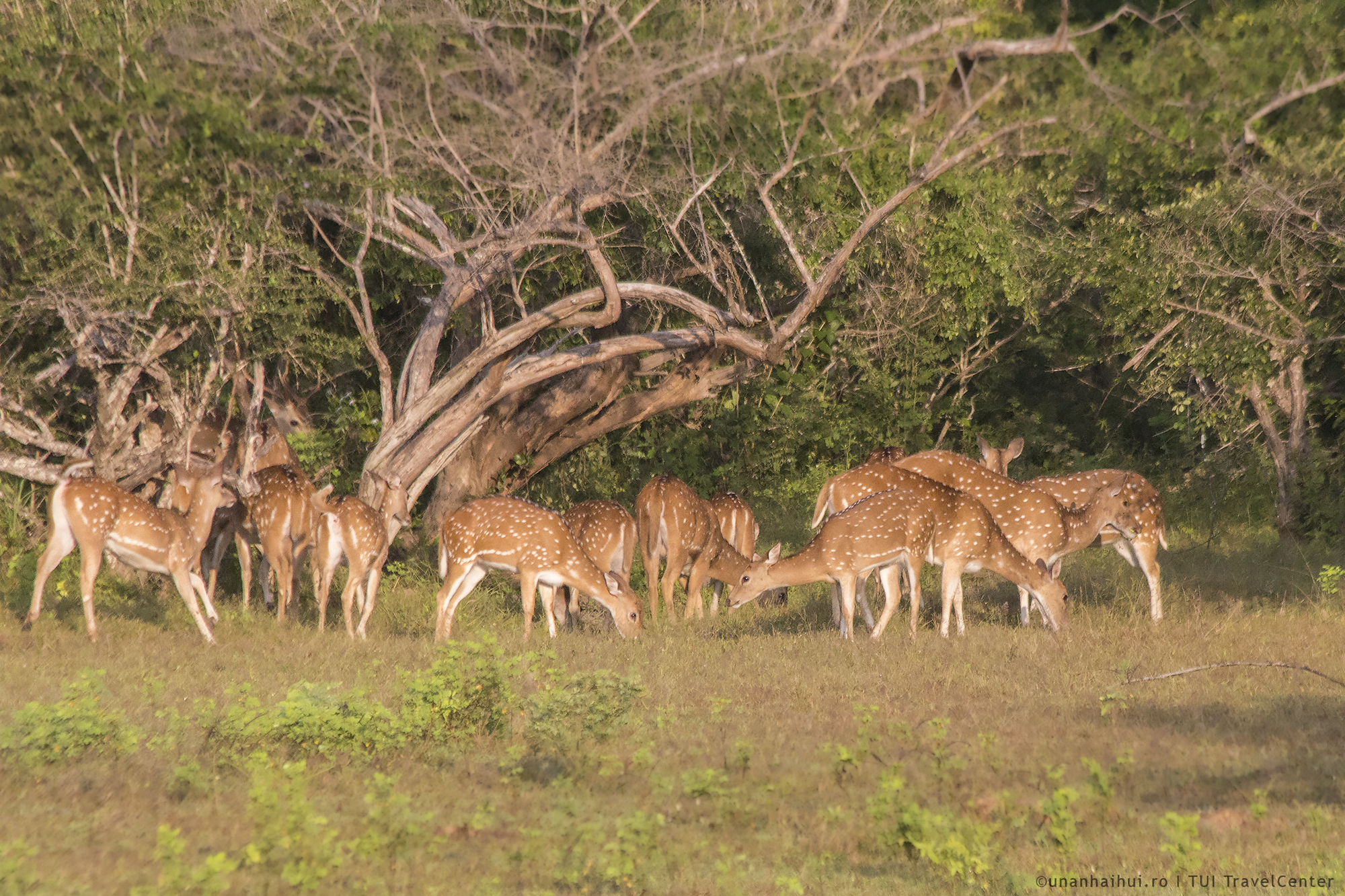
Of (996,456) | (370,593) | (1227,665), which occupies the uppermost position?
(996,456)

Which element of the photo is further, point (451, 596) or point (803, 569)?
point (451, 596)

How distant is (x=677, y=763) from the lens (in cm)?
725

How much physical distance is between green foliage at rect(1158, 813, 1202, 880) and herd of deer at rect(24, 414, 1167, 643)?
526 cm

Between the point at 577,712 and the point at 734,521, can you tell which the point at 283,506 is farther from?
the point at 577,712

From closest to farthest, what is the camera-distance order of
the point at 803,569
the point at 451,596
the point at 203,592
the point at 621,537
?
the point at 803,569
the point at 203,592
the point at 451,596
the point at 621,537

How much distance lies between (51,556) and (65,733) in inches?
173

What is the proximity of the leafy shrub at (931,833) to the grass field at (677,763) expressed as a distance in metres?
0.02

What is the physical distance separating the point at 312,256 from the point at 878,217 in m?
5.18

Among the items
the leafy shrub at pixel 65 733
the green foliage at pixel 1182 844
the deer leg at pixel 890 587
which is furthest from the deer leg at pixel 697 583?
the green foliage at pixel 1182 844

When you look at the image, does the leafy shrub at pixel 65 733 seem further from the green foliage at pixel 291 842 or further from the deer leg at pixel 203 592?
the deer leg at pixel 203 592

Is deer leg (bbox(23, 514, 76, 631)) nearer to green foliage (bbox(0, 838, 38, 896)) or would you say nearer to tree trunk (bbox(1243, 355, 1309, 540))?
green foliage (bbox(0, 838, 38, 896))

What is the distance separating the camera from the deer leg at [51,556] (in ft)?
35.6

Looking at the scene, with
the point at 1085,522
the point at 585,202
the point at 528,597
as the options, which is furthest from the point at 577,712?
the point at 1085,522

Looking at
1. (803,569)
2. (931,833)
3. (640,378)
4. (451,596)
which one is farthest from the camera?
(640,378)
